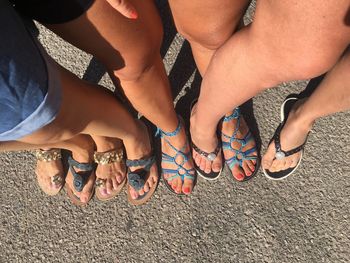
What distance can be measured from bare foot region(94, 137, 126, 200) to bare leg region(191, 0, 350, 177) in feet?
2.19

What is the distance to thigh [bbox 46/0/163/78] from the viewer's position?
3.53 ft

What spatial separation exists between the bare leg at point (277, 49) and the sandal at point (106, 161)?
68 centimetres

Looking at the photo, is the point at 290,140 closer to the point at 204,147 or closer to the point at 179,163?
the point at 204,147

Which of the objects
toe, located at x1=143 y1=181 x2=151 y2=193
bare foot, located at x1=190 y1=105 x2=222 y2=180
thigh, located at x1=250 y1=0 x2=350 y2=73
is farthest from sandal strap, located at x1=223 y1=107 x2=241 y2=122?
thigh, located at x1=250 y1=0 x2=350 y2=73

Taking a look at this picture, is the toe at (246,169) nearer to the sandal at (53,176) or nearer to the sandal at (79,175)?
the sandal at (79,175)

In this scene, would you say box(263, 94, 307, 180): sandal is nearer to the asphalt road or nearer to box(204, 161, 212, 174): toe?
the asphalt road

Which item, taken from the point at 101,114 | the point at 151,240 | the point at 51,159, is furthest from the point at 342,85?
the point at 51,159

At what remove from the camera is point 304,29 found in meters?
0.93

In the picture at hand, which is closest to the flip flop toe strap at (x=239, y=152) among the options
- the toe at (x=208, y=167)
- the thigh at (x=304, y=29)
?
the toe at (x=208, y=167)

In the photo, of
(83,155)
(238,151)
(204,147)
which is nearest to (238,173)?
(238,151)

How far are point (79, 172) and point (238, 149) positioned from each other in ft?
2.56

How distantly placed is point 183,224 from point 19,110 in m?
1.13

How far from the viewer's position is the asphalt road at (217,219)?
1.88 metres

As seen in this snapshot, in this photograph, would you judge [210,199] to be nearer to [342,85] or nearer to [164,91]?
[164,91]
